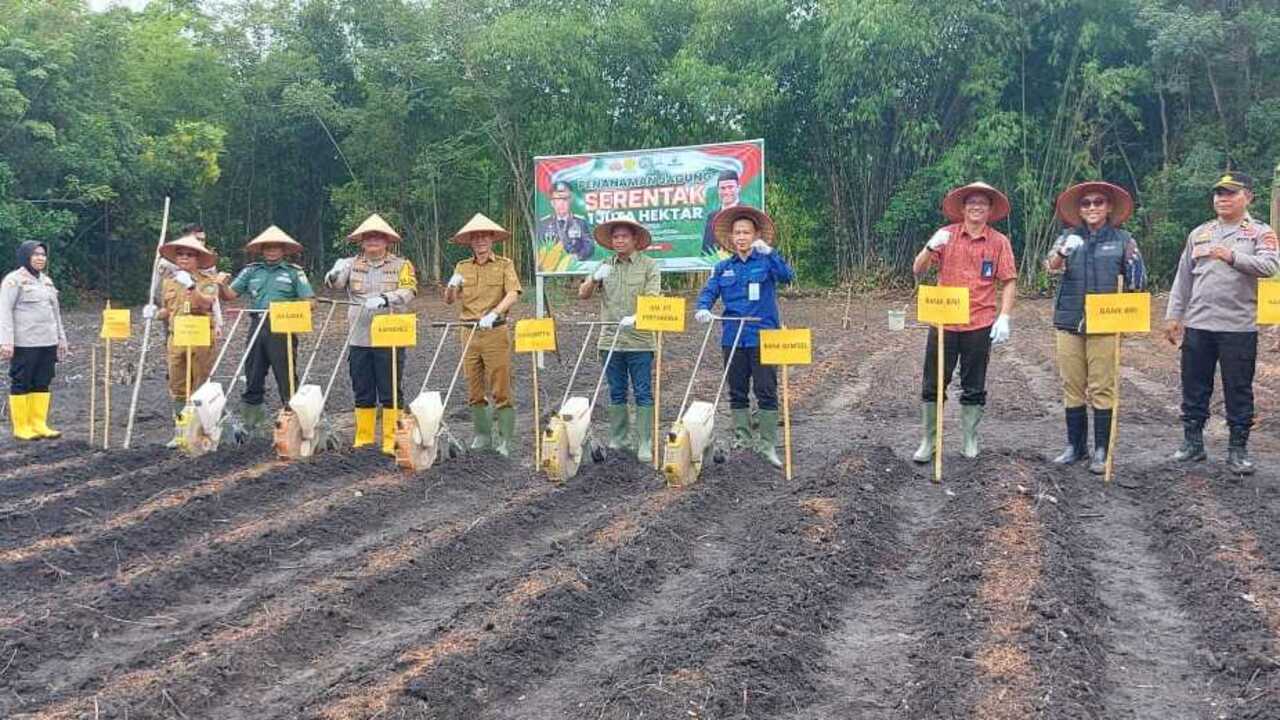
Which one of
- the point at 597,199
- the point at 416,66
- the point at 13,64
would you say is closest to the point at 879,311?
the point at 597,199

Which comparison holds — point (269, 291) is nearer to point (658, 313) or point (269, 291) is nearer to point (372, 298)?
point (372, 298)

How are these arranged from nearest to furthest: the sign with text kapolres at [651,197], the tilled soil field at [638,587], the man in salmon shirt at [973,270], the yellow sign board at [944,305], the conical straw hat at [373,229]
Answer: the tilled soil field at [638,587] < the yellow sign board at [944,305] < the man in salmon shirt at [973,270] < the conical straw hat at [373,229] < the sign with text kapolres at [651,197]

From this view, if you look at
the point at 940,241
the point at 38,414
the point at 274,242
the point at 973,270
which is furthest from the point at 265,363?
the point at 973,270

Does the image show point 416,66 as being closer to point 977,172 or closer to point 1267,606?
point 977,172

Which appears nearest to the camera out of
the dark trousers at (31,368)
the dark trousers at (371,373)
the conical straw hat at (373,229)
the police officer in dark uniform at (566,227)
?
the conical straw hat at (373,229)

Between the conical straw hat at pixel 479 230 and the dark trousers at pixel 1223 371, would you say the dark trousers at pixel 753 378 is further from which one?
the dark trousers at pixel 1223 371

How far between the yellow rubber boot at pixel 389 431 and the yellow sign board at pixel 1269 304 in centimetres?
514

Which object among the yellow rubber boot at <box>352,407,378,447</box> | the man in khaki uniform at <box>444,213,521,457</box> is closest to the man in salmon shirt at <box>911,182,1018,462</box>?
the man in khaki uniform at <box>444,213,521,457</box>

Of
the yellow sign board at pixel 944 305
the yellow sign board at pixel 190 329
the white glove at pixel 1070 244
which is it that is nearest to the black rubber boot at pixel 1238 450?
the white glove at pixel 1070 244

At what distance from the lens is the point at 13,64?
17.5 m

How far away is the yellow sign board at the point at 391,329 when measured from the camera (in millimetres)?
7039

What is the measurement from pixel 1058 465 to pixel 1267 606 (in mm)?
2424

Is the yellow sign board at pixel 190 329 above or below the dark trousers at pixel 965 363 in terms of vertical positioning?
above

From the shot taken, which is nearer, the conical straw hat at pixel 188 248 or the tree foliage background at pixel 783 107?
the conical straw hat at pixel 188 248
